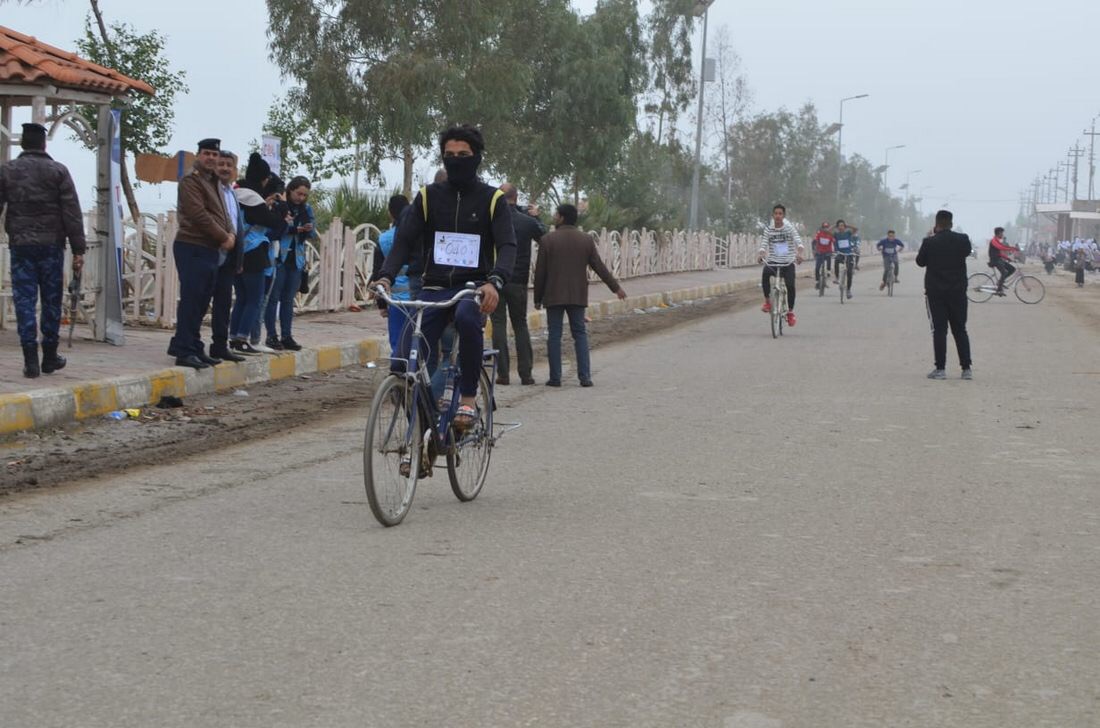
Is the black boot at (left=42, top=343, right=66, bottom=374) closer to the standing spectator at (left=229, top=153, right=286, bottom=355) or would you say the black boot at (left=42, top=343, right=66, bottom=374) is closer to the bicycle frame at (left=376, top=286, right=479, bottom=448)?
the standing spectator at (left=229, top=153, right=286, bottom=355)

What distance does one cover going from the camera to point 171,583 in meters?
5.68

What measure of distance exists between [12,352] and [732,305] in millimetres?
20679

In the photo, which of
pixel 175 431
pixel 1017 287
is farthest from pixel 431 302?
pixel 1017 287

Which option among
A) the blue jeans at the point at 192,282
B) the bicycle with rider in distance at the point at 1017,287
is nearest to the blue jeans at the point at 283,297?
the blue jeans at the point at 192,282

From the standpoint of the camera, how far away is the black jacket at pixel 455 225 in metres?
7.27

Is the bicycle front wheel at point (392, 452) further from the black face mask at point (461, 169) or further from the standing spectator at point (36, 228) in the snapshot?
the standing spectator at point (36, 228)

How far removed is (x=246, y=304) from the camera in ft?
45.1

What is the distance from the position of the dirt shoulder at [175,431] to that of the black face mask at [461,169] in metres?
2.80

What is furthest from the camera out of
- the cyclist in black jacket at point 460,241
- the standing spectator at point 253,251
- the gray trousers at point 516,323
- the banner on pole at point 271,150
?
the banner on pole at point 271,150

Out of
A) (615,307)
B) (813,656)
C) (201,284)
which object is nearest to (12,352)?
(201,284)

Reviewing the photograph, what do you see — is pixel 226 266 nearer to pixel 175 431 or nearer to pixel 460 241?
pixel 175 431

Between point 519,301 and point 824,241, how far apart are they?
66.2 ft

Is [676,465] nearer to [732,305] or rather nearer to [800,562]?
[800,562]

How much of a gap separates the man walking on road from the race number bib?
28.9ft
